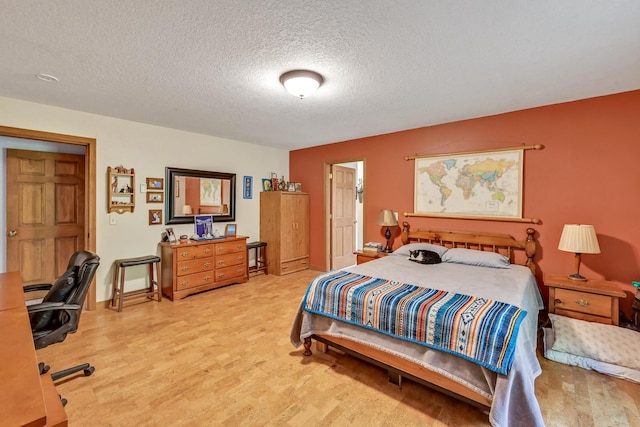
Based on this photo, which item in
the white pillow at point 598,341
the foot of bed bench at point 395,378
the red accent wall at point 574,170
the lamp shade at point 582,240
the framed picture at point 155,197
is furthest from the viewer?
the framed picture at point 155,197

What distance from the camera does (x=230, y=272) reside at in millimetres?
4465

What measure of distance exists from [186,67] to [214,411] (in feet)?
8.31

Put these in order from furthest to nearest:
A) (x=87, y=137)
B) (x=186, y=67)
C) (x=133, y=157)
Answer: (x=133, y=157), (x=87, y=137), (x=186, y=67)

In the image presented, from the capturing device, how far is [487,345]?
5.39ft

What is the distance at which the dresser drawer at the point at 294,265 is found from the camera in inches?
204

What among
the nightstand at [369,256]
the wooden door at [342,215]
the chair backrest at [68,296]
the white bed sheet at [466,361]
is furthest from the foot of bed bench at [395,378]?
the wooden door at [342,215]

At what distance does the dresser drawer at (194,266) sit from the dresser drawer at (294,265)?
1.38m

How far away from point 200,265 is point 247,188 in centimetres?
168

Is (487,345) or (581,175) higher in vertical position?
(581,175)

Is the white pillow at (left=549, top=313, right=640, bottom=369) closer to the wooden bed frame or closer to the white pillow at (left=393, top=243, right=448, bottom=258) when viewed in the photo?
the wooden bed frame

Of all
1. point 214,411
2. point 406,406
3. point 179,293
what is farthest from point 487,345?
point 179,293

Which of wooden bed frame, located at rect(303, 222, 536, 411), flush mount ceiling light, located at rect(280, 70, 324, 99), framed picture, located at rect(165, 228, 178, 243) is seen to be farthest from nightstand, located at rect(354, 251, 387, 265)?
framed picture, located at rect(165, 228, 178, 243)

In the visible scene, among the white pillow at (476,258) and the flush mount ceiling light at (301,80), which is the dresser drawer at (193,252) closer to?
the flush mount ceiling light at (301,80)

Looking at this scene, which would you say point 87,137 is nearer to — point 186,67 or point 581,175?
point 186,67
